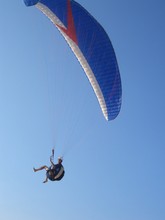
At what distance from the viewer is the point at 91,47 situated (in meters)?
18.1

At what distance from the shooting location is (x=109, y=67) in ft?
59.1

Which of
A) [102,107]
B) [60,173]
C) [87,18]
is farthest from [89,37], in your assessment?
[60,173]

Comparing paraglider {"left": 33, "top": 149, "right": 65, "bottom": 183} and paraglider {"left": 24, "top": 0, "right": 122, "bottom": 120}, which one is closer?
paraglider {"left": 33, "top": 149, "right": 65, "bottom": 183}

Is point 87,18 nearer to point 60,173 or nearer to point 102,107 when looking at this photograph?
point 102,107

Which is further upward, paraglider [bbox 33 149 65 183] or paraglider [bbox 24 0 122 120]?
paraglider [bbox 24 0 122 120]

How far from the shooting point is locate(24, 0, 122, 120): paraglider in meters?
17.4

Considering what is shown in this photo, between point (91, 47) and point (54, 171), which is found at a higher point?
point (91, 47)

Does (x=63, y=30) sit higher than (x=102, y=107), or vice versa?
(x=63, y=30)

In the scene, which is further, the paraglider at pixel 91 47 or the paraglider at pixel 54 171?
the paraglider at pixel 91 47

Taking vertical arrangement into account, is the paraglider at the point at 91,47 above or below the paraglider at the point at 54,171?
above

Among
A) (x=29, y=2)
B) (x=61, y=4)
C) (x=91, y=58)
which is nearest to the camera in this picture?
(x=29, y=2)

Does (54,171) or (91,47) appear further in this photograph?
(91,47)

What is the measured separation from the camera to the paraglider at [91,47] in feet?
57.1

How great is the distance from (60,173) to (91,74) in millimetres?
5477
